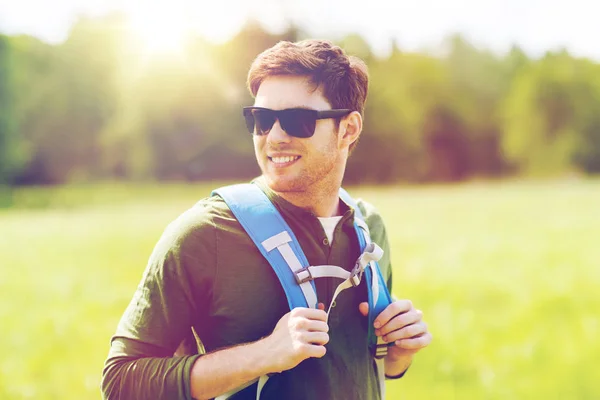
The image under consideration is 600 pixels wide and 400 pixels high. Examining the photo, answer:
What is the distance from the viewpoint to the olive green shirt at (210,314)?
225 centimetres

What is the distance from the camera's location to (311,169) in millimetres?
2535

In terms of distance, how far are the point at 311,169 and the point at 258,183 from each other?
25 centimetres

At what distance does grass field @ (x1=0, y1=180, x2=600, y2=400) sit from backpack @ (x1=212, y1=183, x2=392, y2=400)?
184 inches

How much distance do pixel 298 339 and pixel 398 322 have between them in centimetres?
55

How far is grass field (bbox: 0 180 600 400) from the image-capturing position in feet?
23.8

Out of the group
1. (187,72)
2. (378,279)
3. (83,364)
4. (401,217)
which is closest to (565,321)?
(83,364)

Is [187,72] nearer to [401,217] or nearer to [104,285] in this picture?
[401,217]

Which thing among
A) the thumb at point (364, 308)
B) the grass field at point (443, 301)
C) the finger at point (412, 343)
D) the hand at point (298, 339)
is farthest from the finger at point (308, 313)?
the grass field at point (443, 301)

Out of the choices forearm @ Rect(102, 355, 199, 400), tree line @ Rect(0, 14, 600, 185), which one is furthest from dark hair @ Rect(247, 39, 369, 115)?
tree line @ Rect(0, 14, 600, 185)

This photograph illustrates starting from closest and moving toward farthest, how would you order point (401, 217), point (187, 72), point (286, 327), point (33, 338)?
point (286, 327) → point (33, 338) → point (401, 217) → point (187, 72)

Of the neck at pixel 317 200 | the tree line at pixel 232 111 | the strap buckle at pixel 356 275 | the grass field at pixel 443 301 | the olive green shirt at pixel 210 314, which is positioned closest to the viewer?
the olive green shirt at pixel 210 314

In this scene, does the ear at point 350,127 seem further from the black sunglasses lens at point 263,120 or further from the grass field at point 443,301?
the grass field at point 443,301

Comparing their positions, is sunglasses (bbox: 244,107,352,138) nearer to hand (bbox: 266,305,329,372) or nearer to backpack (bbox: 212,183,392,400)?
backpack (bbox: 212,183,392,400)

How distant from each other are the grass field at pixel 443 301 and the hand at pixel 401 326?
4591 millimetres
